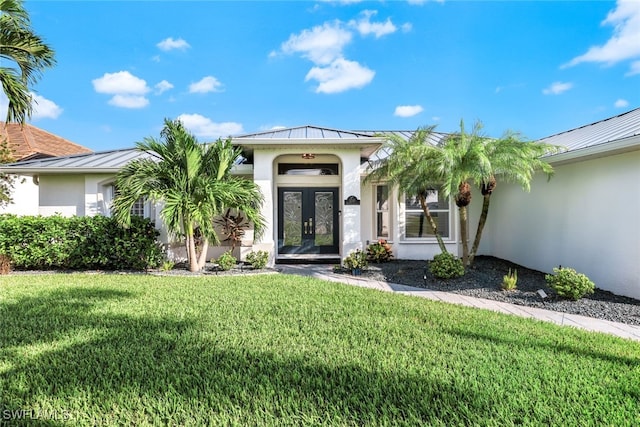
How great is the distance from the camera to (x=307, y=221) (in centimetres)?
1235

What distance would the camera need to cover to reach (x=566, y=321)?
5574 millimetres

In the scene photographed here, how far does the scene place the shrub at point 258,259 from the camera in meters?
10.0

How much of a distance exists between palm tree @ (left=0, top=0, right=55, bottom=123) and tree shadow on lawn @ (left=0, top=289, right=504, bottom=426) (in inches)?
286

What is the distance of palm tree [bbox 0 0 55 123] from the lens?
839 centimetres

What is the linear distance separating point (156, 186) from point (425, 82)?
11293 mm

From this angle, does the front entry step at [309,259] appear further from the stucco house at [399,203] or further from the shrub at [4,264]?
the shrub at [4,264]

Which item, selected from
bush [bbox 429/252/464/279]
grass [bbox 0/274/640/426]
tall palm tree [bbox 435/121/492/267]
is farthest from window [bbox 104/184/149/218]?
tall palm tree [bbox 435/121/492/267]

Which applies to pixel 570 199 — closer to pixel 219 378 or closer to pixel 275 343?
pixel 275 343

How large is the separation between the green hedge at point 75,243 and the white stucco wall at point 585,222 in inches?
481

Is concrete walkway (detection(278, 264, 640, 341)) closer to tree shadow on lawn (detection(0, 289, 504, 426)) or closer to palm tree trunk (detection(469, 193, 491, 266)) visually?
palm tree trunk (detection(469, 193, 491, 266))

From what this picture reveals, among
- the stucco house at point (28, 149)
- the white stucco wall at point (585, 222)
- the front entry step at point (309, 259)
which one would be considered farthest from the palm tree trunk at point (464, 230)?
the stucco house at point (28, 149)

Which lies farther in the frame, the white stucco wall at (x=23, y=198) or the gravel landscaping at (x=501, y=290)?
the white stucco wall at (x=23, y=198)

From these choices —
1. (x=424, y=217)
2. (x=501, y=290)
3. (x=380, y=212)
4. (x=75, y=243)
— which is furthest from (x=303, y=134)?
(x=75, y=243)

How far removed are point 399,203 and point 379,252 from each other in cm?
197
